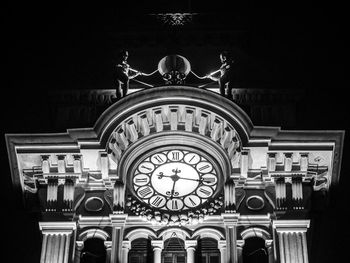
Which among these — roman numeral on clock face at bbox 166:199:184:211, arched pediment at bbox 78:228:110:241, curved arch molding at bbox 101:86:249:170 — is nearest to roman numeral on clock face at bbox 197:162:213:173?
curved arch molding at bbox 101:86:249:170

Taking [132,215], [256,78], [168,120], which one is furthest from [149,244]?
[256,78]

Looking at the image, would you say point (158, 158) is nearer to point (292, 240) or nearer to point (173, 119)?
point (173, 119)

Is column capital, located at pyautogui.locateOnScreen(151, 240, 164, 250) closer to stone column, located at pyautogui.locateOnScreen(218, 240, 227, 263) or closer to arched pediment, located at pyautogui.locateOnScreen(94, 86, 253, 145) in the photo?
stone column, located at pyautogui.locateOnScreen(218, 240, 227, 263)

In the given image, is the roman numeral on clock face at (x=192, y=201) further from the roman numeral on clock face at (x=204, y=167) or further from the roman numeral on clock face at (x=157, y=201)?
the roman numeral on clock face at (x=204, y=167)

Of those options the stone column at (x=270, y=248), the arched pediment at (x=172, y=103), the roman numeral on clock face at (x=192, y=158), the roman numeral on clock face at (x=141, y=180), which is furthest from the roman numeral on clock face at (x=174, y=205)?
the stone column at (x=270, y=248)

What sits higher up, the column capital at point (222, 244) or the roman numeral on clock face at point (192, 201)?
the roman numeral on clock face at point (192, 201)

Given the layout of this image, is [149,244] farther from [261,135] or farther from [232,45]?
[232,45]


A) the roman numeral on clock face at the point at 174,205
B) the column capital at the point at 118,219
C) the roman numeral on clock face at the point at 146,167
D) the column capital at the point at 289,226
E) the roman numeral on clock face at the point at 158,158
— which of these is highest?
the roman numeral on clock face at the point at 158,158

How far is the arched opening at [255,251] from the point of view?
40.7 metres

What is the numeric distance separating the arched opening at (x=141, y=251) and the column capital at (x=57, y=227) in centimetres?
178

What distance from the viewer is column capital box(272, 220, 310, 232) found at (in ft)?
133

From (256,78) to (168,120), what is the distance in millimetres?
3688

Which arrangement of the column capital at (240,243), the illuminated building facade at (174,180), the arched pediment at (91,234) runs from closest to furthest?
the column capital at (240,243)
the illuminated building facade at (174,180)
the arched pediment at (91,234)

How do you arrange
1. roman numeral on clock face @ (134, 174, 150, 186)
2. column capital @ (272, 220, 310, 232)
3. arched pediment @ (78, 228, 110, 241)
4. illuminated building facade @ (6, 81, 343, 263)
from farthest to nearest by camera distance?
roman numeral on clock face @ (134, 174, 150, 186) → arched pediment @ (78, 228, 110, 241) → illuminated building facade @ (6, 81, 343, 263) → column capital @ (272, 220, 310, 232)
